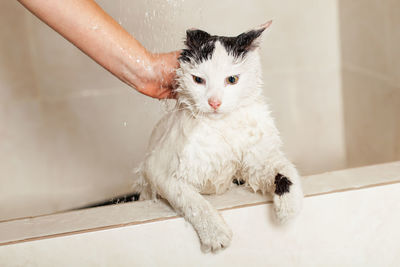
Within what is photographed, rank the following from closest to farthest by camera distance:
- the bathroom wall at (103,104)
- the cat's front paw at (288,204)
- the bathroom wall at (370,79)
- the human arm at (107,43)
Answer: the cat's front paw at (288,204), the human arm at (107,43), the bathroom wall at (370,79), the bathroom wall at (103,104)

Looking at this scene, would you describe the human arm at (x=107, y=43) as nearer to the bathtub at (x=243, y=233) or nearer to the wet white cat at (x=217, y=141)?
the wet white cat at (x=217, y=141)

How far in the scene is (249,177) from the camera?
1.04m

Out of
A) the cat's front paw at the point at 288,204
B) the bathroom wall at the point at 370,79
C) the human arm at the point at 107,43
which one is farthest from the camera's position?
the bathroom wall at the point at 370,79

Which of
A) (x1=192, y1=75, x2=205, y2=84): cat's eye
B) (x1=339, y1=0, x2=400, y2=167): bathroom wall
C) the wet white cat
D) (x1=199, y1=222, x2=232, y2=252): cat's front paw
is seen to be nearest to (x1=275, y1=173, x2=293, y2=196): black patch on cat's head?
the wet white cat

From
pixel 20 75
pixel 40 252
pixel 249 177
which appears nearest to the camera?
pixel 40 252

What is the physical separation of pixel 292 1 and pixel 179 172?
1.31 m

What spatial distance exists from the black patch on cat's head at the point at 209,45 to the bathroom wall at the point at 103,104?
2.85 ft

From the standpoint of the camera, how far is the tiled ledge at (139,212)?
952mm

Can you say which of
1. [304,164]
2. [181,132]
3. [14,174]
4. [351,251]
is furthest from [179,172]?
[14,174]

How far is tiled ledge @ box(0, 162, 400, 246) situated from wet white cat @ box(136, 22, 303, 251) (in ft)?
0.11

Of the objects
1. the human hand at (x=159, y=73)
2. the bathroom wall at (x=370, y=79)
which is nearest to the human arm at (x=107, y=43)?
the human hand at (x=159, y=73)

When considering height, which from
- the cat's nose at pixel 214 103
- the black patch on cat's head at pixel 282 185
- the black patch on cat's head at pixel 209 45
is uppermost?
the black patch on cat's head at pixel 209 45

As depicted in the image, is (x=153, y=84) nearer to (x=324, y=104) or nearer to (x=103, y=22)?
(x=103, y=22)

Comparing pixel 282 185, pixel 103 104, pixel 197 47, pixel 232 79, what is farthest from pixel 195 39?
pixel 103 104
